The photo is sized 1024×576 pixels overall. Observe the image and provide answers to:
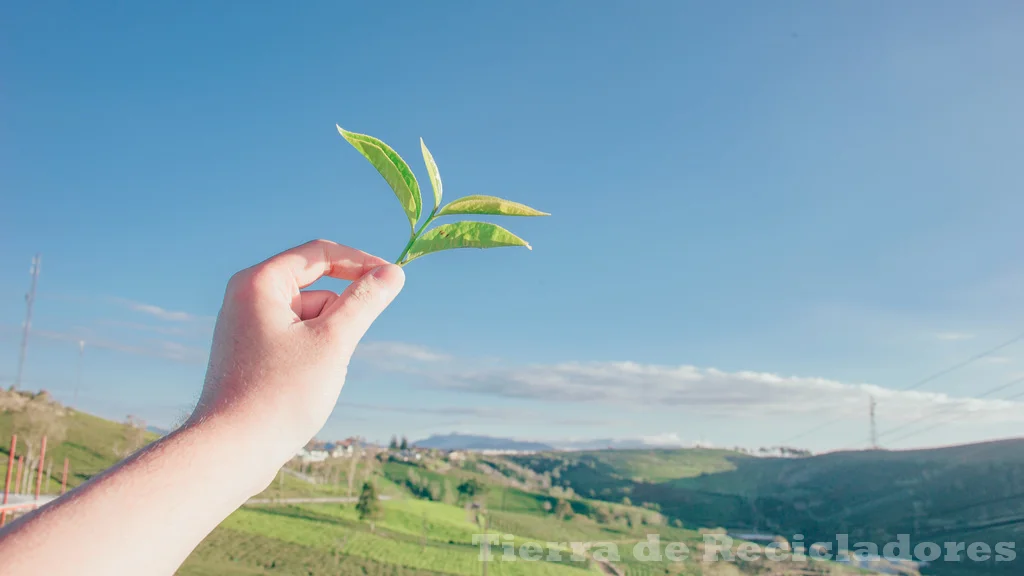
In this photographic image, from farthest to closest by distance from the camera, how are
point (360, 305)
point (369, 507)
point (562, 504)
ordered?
point (562, 504)
point (369, 507)
point (360, 305)

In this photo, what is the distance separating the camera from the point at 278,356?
3.76ft

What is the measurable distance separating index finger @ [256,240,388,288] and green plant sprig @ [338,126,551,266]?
0.10 metres

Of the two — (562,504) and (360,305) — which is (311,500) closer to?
(562,504)

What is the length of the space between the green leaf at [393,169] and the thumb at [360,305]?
0.66 ft

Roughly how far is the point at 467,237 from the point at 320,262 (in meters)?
0.33

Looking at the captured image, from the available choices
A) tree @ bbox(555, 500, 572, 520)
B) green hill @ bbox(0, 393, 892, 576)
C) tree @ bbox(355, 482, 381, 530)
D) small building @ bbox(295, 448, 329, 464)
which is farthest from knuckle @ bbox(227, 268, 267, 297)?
small building @ bbox(295, 448, 329, 464)

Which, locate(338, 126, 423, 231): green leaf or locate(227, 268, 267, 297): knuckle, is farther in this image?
locate(338, 126, 423, 231): green leaf

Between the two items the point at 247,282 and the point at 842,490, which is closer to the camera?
the point at 247,282

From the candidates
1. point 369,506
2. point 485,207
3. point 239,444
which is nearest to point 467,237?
point 485,207

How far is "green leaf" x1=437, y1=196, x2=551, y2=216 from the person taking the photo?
1477mm

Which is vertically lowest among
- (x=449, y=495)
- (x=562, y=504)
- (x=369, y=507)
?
(x=562, y=504)

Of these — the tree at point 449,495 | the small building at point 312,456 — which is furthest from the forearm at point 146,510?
the small building at point 312,456

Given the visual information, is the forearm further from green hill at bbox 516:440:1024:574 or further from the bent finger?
green hill at bbox 516:440:1024:574

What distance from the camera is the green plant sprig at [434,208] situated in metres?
1.44
